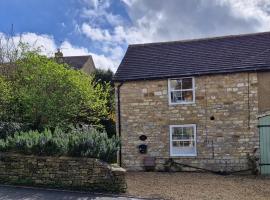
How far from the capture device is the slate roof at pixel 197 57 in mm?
17938

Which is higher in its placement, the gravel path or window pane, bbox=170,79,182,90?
window pane, bbox=170,79,182,90

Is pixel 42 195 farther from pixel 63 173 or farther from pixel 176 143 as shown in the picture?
pixel 176 143

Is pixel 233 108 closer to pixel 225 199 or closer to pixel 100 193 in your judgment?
pixel 225 199

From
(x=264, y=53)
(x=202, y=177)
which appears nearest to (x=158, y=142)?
(x=202, y=177)

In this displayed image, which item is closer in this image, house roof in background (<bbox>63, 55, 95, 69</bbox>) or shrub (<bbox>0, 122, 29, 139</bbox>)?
shrub (<bbox>0, 122, 29, 139</bbox>)

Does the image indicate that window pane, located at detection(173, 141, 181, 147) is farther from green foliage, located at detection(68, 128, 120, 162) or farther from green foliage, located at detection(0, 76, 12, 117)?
green foliage, located at detection(0, 76, 12, 117)

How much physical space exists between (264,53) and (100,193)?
1048 centimetres

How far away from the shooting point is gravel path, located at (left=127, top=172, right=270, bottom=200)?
1206 cm

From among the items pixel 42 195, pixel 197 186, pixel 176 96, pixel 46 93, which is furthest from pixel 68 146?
pixel 176 96

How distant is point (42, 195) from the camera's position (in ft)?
36.9

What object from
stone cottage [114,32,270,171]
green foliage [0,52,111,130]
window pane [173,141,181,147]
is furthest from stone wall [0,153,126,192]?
window pane [173,141,181,147]

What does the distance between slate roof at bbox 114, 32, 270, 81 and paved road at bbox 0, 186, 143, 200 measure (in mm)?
8334

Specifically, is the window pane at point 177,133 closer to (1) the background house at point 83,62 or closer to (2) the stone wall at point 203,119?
(2) the stone wall at point 203,119

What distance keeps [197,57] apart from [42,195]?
10.8m
